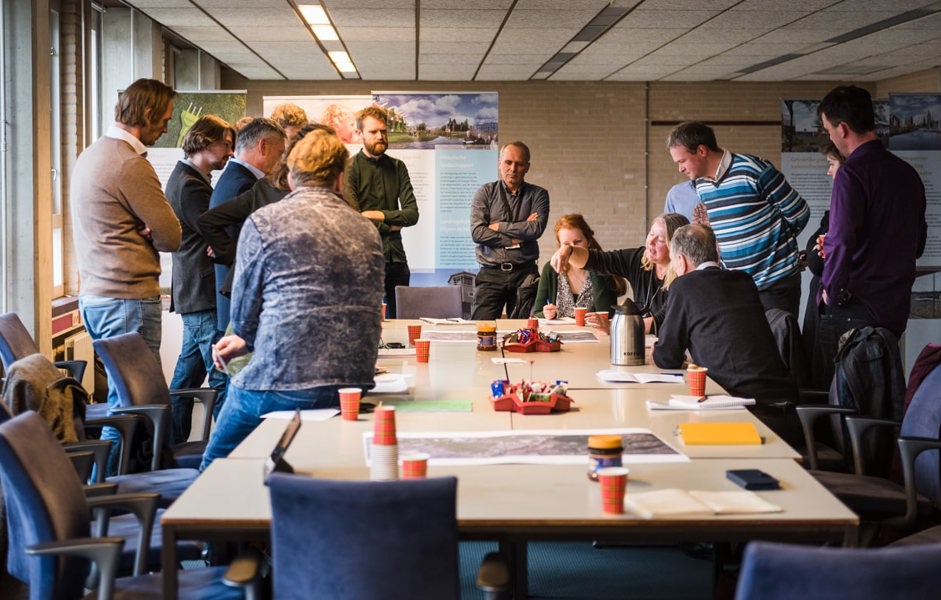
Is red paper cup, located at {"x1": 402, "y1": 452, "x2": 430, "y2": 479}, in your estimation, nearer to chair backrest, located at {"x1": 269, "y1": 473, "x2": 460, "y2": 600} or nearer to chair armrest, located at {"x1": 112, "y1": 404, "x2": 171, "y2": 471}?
chair backrest, located at {"x1": 269, "y1": 473, "x2": 460, "y2": 600}

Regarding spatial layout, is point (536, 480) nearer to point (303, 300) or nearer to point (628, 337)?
point (303, 300)

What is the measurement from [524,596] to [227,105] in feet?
17.1

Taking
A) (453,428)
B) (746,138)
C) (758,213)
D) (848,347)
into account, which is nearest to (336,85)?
(746,138)

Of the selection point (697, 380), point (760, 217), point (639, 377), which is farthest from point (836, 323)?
point (697, 380)

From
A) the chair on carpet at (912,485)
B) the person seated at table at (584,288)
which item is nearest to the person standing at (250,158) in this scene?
the person seated at table at (584,288)

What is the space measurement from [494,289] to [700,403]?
3.86m

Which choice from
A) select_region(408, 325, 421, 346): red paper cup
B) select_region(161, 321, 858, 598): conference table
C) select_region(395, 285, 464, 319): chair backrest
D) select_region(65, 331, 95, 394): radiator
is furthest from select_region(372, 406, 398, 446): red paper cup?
select_region(65, 331, 95, 394): radiator

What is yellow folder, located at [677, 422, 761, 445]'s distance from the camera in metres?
2.80

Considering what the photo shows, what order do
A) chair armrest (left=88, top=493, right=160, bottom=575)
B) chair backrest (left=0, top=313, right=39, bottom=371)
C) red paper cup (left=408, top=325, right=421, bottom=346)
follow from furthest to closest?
red paper cup (left=408, top=325, right=421, bottom=346), chair backrest (left=0, top=313, right=39, bottom=371), chair armrest (left=88, top=493, right=160, bottom=575)

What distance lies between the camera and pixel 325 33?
9.61m

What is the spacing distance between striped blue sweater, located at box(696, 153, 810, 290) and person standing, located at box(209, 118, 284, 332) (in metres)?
2.22

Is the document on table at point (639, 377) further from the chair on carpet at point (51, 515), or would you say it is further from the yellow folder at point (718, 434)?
the chair on carpet at point (51, 515)

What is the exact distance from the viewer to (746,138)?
13273mm

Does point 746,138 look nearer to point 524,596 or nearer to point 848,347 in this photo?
point 848,347
